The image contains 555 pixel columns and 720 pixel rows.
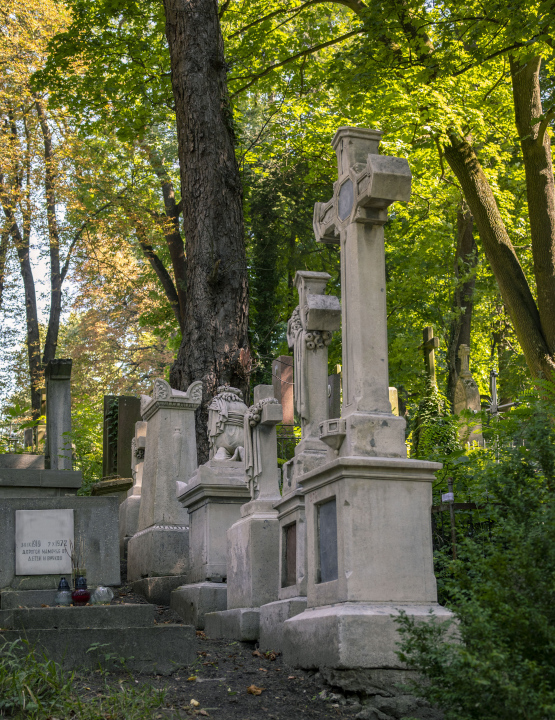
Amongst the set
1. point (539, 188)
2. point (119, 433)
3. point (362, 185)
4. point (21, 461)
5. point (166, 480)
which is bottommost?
point (166, 480)

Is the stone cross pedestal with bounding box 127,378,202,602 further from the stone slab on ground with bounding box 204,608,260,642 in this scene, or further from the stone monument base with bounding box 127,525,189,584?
the stone slab on ground with bounding box 204,608,260,642

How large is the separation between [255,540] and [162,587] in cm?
273

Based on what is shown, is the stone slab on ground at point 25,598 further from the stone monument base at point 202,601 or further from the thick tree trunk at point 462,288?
the thick tree trunk at point 462,288

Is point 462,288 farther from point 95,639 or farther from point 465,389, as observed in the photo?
point 95,639

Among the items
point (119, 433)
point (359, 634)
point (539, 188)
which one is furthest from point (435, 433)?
point (119, 433)

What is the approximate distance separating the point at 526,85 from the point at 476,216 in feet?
6.63

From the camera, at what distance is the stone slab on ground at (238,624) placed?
694 centimetres

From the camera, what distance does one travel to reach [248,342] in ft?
38.9

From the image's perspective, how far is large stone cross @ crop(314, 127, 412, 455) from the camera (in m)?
5.70

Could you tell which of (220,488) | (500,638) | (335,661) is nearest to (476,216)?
(220,488)

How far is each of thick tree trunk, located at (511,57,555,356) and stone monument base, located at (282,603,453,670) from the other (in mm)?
6696

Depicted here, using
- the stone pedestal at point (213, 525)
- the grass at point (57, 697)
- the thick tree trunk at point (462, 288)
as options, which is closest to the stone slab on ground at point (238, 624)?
the stone pedestal at point (213, 525)

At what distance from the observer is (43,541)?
741 centimetres

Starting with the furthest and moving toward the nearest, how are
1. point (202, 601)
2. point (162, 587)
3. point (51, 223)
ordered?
point (51, 223)
point (162, 587)
point (202, 601)
